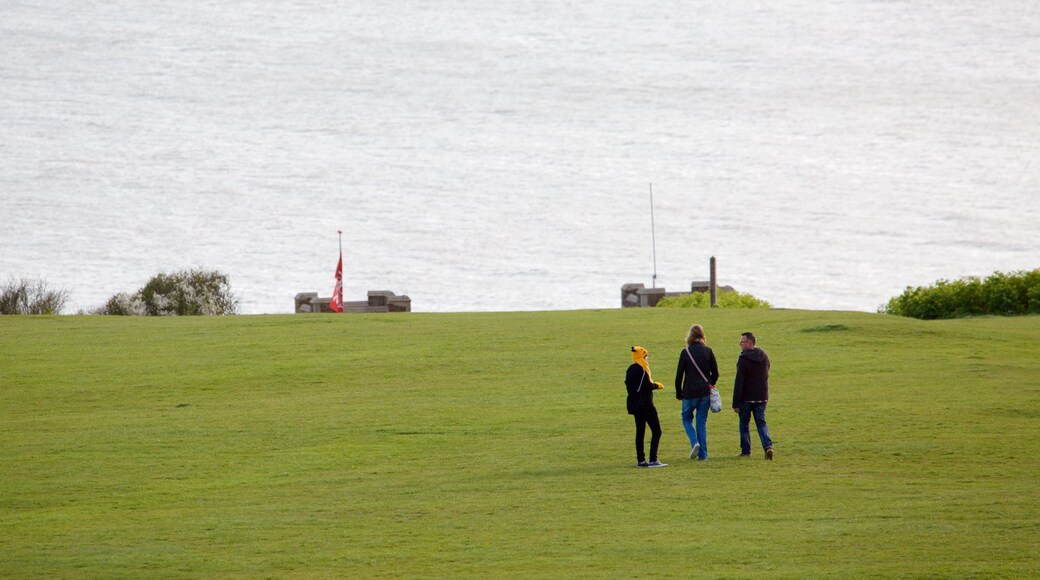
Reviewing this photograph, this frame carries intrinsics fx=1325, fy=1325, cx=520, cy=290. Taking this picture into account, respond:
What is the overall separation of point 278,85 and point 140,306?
7966 cm

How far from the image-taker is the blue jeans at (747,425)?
2017cm

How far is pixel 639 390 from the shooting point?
786 inches

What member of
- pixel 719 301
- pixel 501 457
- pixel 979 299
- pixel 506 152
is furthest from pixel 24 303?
pixel 506 152

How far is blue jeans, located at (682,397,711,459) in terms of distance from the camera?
2036 cm

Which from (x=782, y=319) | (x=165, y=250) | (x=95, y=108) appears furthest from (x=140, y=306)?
(x=95, y=108)

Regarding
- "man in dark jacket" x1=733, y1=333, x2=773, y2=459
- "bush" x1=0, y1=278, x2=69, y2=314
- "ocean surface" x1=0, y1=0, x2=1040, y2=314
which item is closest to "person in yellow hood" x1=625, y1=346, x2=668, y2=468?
"man in dark jacket" x1=733, y1=333, x2=773, y2=459

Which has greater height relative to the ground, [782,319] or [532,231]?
[532,231]

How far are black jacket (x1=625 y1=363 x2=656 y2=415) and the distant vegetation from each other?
1034 inches

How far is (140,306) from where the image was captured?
55.3 m

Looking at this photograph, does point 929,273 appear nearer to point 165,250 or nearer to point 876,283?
point 876,283

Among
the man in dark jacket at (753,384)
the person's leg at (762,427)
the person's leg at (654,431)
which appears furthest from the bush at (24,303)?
the person's leg at (762,427)

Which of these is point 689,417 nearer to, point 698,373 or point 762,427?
point 698,373

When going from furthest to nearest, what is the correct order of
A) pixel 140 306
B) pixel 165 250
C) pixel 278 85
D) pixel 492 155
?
pixel 278 85 → pixel 492 155 → pixel 165 250 → pixel 140 306

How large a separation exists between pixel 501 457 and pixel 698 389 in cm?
341
